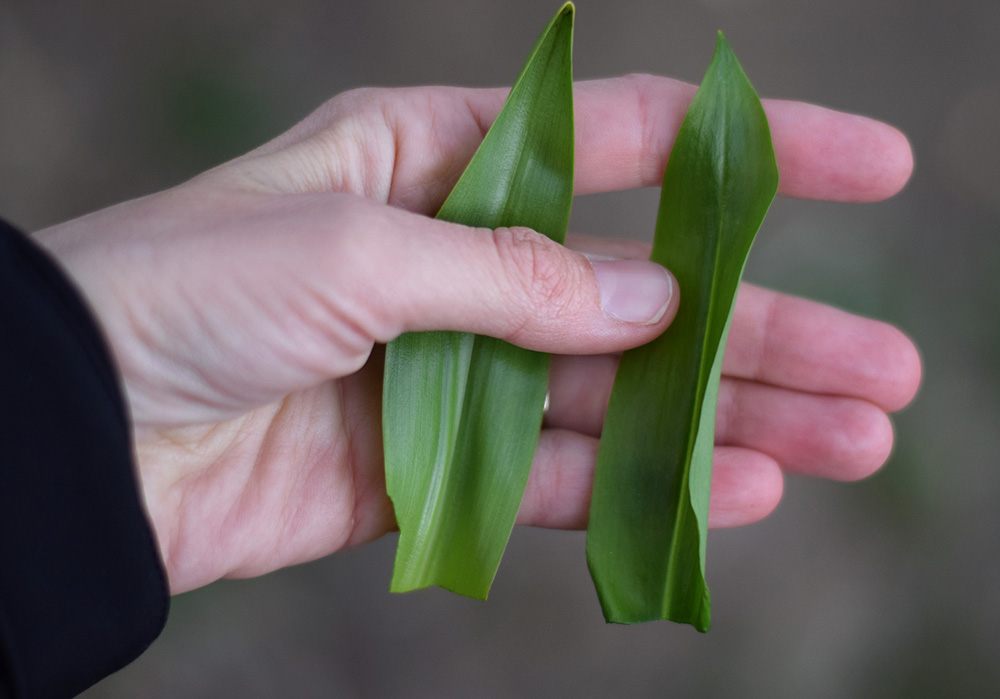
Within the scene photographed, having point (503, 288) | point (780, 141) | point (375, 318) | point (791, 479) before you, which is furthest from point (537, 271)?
point (791, 479)

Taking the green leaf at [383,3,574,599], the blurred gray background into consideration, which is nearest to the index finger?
the green leaf at [383,3,574,599]

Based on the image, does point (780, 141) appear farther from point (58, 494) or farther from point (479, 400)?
point (58, 494)

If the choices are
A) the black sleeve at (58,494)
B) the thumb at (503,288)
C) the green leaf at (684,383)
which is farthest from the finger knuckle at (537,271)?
the black sleeve at (58,494)

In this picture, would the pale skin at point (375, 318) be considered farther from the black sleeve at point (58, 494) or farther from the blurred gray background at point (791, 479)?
the blurred gray background at point (791, 479)

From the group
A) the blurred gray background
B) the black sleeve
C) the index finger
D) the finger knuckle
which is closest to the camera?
the black sleeve

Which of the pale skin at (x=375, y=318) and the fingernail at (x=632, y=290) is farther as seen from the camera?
the fingernail at (x=632, y=290)

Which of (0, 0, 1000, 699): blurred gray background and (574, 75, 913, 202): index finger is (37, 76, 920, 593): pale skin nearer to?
(574, 75, 913, 202): index finger

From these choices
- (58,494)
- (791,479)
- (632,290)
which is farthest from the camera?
(791,479)
